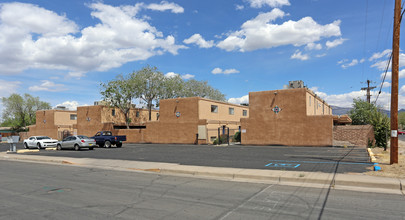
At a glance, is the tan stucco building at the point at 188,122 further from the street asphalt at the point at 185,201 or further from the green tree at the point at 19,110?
the green tree at the point at 19,110

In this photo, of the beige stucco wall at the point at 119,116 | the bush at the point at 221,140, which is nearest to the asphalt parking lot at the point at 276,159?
the bush at the point at 221,140

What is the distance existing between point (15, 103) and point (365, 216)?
81473 millimetres

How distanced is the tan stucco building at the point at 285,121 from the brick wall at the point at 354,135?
0.64 meters

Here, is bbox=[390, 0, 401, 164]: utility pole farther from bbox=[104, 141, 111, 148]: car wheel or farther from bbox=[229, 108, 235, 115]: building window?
bbox=[229, 108, 235, 115]: building window

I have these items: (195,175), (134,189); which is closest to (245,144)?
(195,175)

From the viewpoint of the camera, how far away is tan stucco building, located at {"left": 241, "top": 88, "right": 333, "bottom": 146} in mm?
28392

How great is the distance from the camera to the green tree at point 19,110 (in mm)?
71062

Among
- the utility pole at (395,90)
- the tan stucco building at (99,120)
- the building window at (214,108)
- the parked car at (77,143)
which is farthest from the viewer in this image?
the tan stucco building at (99,120)

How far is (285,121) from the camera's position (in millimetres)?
30188

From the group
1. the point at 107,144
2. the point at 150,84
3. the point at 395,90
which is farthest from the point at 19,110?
the point at 395,90

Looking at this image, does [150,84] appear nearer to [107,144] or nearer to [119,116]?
[119,116]

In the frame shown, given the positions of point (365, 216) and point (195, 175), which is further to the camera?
point (195, 175)

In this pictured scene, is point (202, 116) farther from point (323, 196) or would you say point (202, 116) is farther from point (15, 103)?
point (15, 103)

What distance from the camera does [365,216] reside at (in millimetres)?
6297
